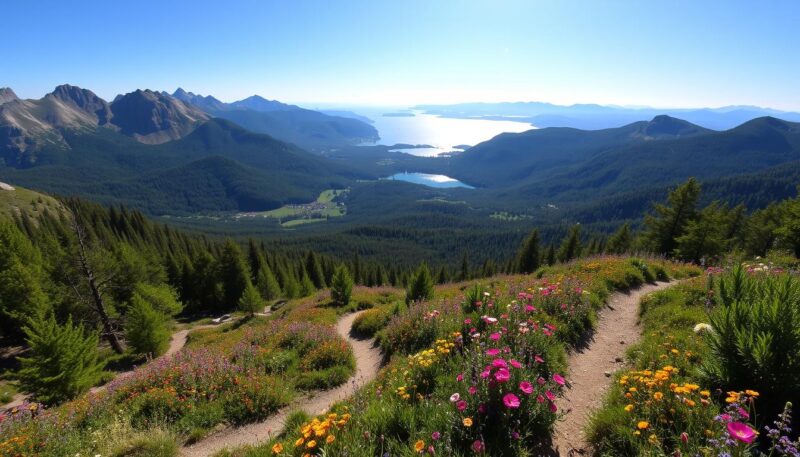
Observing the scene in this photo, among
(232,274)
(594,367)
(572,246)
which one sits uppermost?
(594,367)

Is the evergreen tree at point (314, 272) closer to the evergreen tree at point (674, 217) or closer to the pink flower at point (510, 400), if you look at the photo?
the evergreen tree at point (674, 217)

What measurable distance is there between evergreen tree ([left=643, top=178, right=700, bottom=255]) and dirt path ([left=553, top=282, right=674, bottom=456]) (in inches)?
1035

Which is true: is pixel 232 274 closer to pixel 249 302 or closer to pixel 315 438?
Result: pixel 249 302

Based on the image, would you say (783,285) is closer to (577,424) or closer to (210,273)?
(577,424)

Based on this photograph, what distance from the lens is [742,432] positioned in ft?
10.0

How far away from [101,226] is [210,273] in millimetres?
51049

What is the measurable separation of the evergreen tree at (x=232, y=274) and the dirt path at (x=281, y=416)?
137 feet

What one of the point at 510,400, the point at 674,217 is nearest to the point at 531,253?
the point at 674,217

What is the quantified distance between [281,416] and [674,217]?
126ft

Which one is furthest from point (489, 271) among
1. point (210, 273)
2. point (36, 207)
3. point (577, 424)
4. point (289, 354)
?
point (36, 207)

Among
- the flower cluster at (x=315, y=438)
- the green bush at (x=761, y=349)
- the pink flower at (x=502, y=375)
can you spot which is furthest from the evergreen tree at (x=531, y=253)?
the flower cluster at (x=315, y=438)

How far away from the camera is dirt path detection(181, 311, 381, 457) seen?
7.79 metres

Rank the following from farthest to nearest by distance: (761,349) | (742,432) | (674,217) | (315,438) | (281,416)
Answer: (674,217) → (281,416) → (315,438) → (761,349) → (742,432)

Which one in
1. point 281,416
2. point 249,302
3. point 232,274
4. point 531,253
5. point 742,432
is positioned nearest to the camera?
point 742,432
